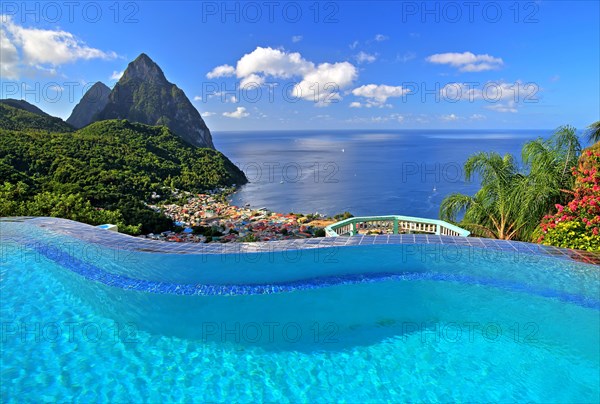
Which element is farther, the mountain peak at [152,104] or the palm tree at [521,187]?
the mountain peak at [152,104]

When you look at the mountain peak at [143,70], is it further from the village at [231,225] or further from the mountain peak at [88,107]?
the village at [231,225]

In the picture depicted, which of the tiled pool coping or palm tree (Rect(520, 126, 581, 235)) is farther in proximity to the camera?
palm tree (Rect(520, 126, 581, 235))

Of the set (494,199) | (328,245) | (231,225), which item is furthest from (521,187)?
(231,225)

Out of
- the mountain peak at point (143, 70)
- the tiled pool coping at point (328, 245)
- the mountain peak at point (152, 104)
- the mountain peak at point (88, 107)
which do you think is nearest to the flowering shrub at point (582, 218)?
the tiled pool coping at point (328, 245)

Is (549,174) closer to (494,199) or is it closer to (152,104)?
(494,199)

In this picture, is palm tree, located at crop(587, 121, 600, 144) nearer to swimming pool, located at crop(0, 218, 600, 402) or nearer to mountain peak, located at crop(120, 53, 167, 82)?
swimming pool, located at crop(0, 218, 600, 402)

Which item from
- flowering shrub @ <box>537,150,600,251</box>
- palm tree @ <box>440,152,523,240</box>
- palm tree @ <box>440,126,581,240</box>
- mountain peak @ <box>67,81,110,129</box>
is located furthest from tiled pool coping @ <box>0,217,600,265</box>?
mountain peak @ <box>67,81,110,129</box>
